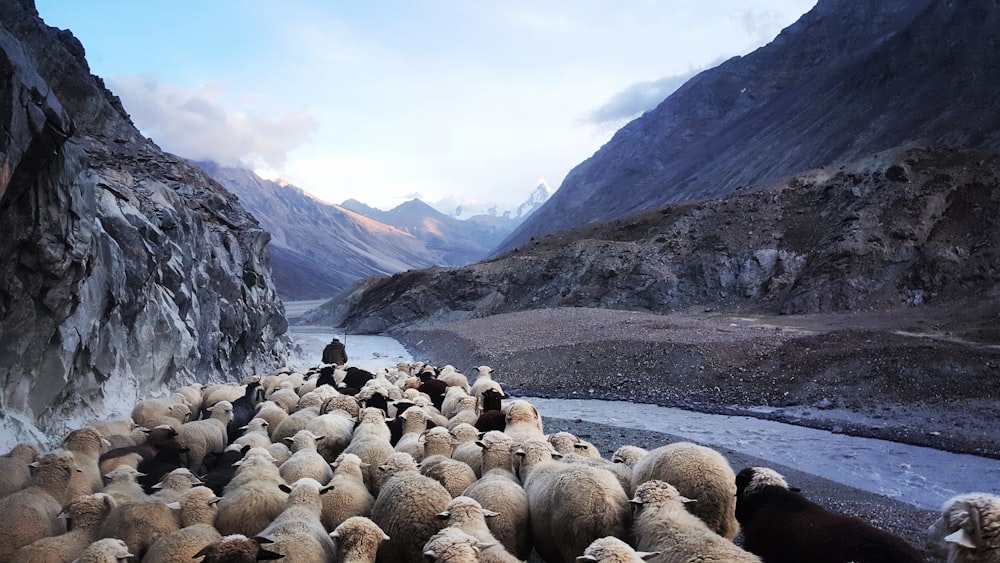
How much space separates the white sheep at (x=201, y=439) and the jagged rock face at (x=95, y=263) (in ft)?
6.57

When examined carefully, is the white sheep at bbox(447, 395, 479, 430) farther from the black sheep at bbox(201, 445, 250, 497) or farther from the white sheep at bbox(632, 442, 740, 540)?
the white sheep at bbox(632, 442, 740, 540)

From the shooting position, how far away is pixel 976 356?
16516 millimetres

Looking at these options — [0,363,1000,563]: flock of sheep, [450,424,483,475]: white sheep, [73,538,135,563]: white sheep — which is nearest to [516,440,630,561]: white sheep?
[0,363,1000,563]: flock of sheep

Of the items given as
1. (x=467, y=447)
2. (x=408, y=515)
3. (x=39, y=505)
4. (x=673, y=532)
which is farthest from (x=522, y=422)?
(x=39, y=505)

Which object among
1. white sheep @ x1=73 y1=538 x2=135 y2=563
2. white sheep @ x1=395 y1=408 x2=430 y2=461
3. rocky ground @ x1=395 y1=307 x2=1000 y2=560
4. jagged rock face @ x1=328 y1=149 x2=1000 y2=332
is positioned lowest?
rocky ground @ x1=395 y1=307 x2=1000 y2=560

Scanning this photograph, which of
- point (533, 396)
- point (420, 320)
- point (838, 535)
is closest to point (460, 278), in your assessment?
point (420, 320)

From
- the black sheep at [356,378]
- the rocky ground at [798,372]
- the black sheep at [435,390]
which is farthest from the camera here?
the black sheep at [356,378]

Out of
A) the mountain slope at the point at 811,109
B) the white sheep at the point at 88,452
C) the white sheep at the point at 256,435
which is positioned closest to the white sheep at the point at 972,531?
the white sheep at the point at 256,435

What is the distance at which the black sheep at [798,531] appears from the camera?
14.4 feet

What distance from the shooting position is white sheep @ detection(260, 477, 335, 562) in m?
4.85

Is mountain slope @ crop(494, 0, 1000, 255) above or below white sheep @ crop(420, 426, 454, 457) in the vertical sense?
above

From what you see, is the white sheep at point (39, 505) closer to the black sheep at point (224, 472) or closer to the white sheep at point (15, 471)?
the white sheep at point (15, 471)

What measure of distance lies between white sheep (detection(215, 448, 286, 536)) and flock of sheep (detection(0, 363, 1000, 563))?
2 cm

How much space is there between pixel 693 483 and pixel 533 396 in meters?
15.9
